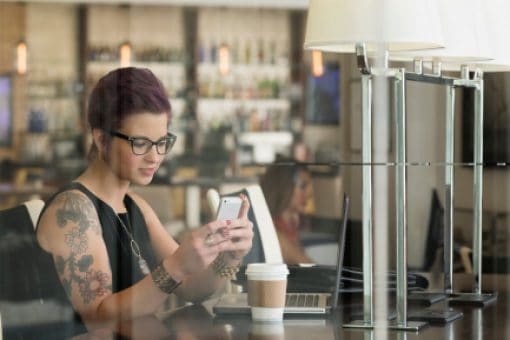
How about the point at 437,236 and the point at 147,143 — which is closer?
the point at 147,143

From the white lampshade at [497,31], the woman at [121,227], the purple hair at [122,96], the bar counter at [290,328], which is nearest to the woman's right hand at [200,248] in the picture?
the woman at [121,227]

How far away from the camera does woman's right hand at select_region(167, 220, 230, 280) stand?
2.43 metres

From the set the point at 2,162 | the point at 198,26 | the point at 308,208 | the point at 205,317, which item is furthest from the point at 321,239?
the point at 205,317

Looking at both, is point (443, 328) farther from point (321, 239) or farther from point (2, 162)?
point (321, 239)

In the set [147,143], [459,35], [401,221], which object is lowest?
[401,221]

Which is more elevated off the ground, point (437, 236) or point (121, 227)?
point (121, 227)

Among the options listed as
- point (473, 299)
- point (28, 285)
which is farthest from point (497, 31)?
point (28, 285)

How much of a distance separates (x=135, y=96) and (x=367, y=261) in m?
0.92

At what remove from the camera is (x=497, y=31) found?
2.36 m

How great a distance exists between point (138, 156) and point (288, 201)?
0.66 metres

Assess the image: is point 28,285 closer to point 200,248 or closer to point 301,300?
point 200,248

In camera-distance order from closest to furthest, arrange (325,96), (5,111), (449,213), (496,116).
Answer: (449,213) < (5,111) < (325,96) < (496,116)

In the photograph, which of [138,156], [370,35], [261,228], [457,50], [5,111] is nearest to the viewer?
[370,35]

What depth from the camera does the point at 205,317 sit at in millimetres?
1859
